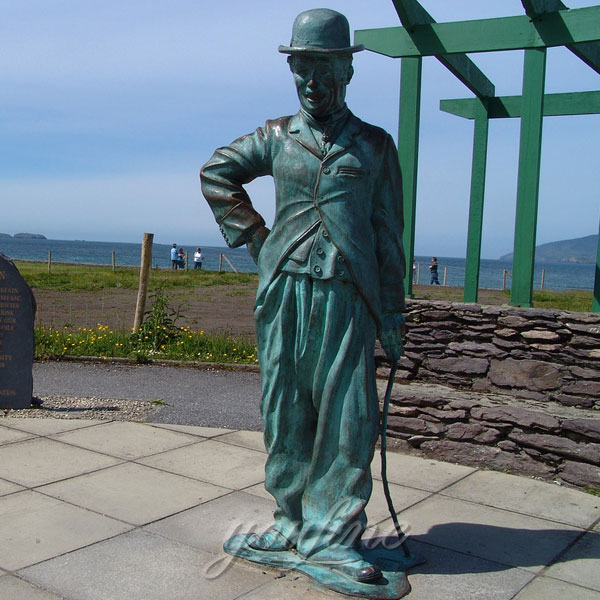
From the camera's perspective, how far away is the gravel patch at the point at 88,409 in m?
6.60

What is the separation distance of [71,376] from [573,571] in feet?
21.0

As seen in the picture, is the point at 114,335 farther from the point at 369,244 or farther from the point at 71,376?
the point at 369,244

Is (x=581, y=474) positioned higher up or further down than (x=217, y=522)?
higher up

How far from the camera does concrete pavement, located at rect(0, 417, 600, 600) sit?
3432mm

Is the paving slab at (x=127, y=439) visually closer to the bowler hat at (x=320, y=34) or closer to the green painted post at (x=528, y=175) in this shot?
the green painted post at (x=528, y=175)

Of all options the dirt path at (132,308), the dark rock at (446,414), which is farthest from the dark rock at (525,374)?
the dirt path at (132,308)

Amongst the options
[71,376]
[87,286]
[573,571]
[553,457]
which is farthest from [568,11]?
[87,286]

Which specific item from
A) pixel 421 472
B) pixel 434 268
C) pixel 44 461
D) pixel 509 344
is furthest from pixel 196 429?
pixel 434 268

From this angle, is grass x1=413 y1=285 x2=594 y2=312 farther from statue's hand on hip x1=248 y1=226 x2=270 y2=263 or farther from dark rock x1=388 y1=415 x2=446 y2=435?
statue's hand on hip x1=248 y1=226 x2=270 y2=263

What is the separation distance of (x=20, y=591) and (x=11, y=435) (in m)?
2.80

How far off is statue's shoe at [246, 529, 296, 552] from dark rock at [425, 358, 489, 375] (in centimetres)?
323

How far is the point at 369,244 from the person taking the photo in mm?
3402

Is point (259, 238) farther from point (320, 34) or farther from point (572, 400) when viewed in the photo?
point (572, 400)

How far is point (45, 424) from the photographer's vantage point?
625 centimetres
